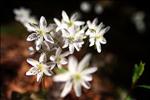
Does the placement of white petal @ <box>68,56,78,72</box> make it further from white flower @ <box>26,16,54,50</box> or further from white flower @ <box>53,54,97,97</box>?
white flower @ <box>26,16,54,50</box>

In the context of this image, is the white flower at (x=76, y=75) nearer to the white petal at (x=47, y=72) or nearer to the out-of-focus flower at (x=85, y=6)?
the white petal at (x=47, y=72)

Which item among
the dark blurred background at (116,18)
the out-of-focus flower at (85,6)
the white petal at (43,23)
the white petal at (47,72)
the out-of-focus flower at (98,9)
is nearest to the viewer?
the white petal at (47,72)

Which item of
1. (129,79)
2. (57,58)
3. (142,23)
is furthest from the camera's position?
(142,23)

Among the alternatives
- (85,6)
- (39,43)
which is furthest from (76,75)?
(85,6)

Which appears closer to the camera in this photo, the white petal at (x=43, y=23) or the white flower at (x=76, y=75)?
the white flower at (x=76, y=75)

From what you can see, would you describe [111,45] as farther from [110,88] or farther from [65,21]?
[65,21]

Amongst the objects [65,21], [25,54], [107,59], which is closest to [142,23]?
[107,59]

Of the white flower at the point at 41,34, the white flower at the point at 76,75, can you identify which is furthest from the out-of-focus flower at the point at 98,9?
the white flower at the point at 76,75

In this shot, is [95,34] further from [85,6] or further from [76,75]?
[85,6]
